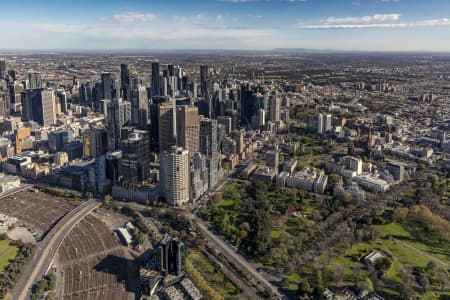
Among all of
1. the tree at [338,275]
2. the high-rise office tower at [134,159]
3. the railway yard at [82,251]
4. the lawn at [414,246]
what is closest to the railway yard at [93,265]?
the railway yard at [82,251]

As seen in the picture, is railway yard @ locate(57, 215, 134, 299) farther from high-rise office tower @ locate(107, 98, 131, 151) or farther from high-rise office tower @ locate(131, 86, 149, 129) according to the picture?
high-rise office tower @ locate(131, 86, 149, 129)

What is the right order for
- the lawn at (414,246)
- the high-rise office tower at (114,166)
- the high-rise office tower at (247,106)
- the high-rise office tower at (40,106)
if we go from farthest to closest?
the high-rise office tower at (247,106) → the high-rise office tower at (40,106) → the high-rise office tower at (114,166) → the lawn at (414,246)

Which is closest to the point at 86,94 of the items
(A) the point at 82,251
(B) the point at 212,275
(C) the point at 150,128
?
(C) the point at 150,128

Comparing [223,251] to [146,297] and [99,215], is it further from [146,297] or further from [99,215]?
[99,215]

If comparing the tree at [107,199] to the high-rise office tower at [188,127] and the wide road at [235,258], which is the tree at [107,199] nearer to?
the wide road at [235,258]

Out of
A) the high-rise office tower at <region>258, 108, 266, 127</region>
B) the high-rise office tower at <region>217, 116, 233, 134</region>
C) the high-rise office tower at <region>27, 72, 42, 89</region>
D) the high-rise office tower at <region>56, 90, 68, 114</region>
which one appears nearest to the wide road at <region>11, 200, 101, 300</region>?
the high-rise office tower at <region>217, 116, 233, 134</region>

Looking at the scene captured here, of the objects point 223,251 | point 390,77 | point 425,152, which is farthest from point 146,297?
point 390,77
